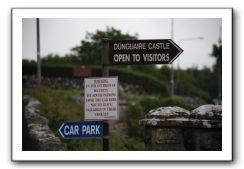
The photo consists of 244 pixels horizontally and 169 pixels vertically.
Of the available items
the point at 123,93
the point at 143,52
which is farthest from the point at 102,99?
the point at 123,93

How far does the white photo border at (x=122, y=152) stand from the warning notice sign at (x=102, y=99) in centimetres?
53

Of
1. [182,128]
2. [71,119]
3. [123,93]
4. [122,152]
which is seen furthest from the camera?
[123,93]

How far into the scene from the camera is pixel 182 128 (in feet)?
21.0

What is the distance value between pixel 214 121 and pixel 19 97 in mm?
2293

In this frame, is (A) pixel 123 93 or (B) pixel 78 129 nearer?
(B) pixel 78 129

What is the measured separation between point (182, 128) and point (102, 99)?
37.0 inches

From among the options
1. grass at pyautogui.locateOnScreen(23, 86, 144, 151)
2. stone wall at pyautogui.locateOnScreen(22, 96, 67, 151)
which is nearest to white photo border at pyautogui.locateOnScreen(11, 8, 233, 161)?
stone wall at pyautogui.locateOnScreen(22, 96, 67, 151)

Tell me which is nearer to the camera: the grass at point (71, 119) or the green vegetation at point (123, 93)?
the grass at point (71, 119)

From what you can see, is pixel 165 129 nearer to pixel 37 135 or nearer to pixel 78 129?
pixel 78 129

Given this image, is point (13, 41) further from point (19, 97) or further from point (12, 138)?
point (12, 138)

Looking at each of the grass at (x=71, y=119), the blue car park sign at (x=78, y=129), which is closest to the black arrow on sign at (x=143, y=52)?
the blue car park sign at (x=78, y=129)

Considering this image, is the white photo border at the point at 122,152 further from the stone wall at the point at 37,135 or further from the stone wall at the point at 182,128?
the stone wall at the point at 37,135

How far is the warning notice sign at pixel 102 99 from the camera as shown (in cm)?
625

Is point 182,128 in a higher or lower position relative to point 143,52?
lower
